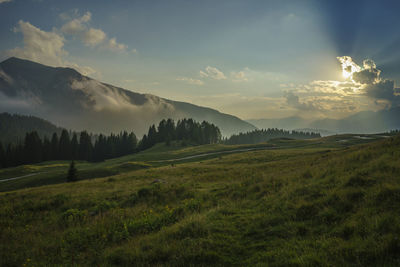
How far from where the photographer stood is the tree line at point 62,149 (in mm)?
90938

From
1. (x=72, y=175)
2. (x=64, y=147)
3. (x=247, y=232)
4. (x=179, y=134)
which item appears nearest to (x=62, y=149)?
(x=64, y=147)

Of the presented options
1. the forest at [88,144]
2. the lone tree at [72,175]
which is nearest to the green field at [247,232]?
the lone tree at [72,175]

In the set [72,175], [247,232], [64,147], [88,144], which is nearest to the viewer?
[247,232]

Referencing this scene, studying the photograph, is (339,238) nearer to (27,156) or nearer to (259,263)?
(259,263)

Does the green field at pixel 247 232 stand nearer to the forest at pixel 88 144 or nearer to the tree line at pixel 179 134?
the forest at pixel 88 144

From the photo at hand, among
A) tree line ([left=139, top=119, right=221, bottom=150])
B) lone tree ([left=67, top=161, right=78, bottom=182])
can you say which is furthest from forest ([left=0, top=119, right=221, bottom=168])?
lone tree ([left=67, top=161, right=78, bottom=182])

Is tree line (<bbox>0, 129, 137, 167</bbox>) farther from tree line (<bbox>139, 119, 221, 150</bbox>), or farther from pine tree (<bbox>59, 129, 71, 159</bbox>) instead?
tree line (<bbox>139, 119, 221, 150</bbox>)

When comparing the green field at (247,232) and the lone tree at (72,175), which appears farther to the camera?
the lone tree at (72,175)

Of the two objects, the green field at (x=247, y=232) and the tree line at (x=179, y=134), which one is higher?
the tree line at (x=179, y=134)

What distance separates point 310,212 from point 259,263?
146 inches

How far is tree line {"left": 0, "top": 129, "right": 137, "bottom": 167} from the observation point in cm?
9094

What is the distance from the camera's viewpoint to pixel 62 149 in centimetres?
10106

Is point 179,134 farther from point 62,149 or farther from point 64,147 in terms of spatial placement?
point 62,149

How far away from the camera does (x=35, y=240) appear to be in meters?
8.55
